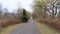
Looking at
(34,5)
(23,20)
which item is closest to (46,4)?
(34,5)

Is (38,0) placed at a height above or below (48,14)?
above

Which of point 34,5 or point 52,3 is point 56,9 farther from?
point 34,5

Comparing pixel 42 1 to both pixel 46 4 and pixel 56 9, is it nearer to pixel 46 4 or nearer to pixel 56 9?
pixel 46 4

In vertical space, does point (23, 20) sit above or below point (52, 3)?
below

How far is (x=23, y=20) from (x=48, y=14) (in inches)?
376

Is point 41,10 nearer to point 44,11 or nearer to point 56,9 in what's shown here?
point 44,11

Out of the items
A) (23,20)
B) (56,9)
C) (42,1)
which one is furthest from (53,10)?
(23,20)

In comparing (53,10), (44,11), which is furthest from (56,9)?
(44,11)

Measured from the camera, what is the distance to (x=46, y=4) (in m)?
57.9

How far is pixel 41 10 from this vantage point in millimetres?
60781

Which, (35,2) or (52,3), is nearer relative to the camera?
(52,3)

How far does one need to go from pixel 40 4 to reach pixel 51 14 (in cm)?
540

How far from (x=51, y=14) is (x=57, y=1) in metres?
5.25

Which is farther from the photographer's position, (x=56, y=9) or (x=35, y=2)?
(x=35, y=2)
